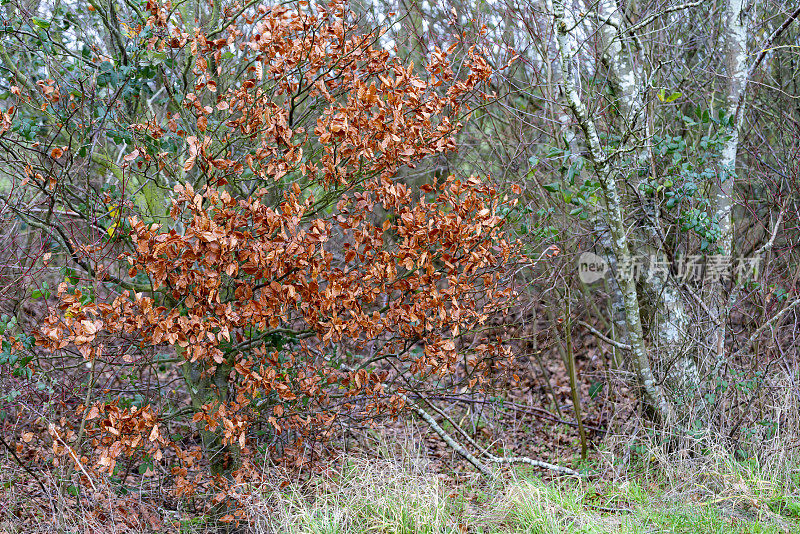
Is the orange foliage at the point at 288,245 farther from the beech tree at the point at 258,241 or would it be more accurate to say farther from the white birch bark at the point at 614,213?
the white birch bark at the point at 614,213

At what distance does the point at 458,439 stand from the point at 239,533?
7.66ft

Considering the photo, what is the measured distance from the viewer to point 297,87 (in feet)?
11.9

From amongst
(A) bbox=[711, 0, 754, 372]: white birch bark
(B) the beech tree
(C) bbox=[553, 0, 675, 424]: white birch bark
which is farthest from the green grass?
(A) bbox=[711, 0, 754, 372]: white birch bark

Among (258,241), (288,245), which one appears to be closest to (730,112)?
(288,245)

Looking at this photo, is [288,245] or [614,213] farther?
[614,213]

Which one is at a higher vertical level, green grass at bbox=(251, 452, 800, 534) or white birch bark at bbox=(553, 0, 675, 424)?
white birch bark at bbox=(553, 0, 675, 424)

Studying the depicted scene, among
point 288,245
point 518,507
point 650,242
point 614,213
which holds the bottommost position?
point 518,507

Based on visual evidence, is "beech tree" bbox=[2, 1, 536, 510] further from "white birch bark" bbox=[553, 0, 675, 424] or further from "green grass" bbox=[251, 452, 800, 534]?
"white birch bark" bbox=[553, 0, 675, 424]

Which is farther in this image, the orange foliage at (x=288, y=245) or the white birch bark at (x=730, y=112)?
the white birch bark at (x=730, y=112)

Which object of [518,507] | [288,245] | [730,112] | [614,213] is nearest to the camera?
[288,245]

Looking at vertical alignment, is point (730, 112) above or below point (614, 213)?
above

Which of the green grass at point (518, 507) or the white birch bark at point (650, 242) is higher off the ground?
the white birch bark at point (650, 242)

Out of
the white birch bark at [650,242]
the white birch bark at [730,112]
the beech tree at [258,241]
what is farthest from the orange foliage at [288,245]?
the white birch bark at [730,112]

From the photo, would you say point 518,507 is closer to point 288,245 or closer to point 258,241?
point 288,245
